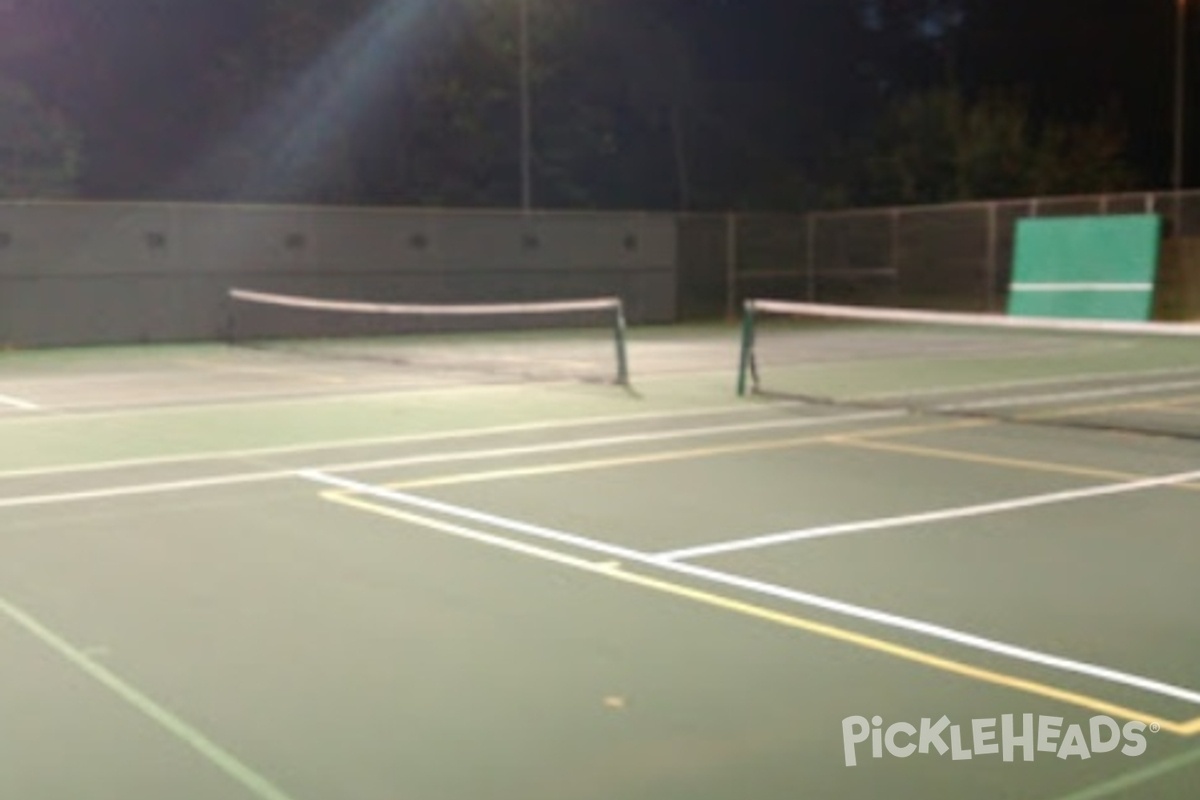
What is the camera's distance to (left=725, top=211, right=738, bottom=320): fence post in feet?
110

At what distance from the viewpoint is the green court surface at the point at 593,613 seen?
465 centimetres

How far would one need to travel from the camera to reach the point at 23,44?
118ft

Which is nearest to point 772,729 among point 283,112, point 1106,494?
point 1106,494

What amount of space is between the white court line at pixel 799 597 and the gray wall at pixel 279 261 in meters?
17.2

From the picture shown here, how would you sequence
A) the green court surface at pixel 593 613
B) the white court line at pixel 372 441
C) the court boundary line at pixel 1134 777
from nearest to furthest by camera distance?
the court boundary line at pixel 1134 777 < the green court surface at pixel 593 613 < the white court line at pixel 372 441

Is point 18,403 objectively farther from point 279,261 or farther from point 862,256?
point 862,256

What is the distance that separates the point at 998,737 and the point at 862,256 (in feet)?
98.9

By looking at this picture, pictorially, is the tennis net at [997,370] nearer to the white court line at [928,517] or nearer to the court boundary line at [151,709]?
the white court line at [928,517]

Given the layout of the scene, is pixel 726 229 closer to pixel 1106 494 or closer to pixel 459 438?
pixel 459 438

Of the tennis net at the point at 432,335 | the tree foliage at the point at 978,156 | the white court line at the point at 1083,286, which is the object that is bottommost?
the tennis net at the point at 432,335

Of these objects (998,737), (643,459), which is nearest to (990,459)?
(643,459)

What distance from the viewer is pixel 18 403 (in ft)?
50.9

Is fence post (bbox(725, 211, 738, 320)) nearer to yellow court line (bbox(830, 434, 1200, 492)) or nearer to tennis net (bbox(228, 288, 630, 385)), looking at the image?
tennis net (bbox(228, 288, 630, 385))

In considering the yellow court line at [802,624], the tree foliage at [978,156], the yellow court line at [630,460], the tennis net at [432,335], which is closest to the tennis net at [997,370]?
the yellow court line at [630,460]
